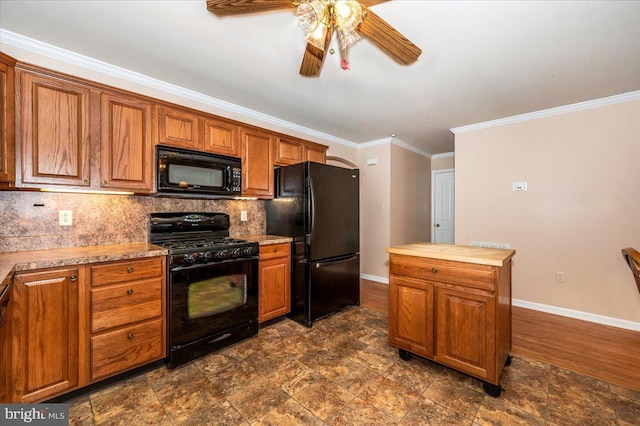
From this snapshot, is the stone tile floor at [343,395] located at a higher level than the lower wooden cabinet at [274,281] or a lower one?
lower

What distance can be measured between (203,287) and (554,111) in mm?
4377

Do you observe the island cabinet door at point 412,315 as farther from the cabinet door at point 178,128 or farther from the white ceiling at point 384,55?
the cabinet door at point 178,128

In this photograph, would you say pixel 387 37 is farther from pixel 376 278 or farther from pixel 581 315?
pixel 376 278

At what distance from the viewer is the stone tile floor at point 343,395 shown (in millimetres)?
1609

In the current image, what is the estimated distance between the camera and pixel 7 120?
5.54 ft

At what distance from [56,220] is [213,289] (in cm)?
132

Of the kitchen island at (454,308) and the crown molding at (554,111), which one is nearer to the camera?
the kitchen island at (454,308)

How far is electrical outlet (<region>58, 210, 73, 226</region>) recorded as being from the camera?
6.88 feet

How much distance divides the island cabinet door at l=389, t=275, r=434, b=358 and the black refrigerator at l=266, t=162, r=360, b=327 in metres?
0.97

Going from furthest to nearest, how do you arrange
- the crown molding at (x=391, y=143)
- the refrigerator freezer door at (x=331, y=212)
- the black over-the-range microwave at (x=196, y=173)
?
the crown molding at (x=391, y=143) → the refrigerator freezer door at (x=331, y=212) → the black over-the-range microwave at (x=196, y=173)

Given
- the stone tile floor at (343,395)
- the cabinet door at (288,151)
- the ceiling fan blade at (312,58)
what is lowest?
the stone tile floor at (343,395)

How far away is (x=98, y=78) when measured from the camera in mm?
2242

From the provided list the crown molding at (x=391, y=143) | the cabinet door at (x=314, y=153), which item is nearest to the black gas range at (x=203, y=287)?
the cabinet door at (x=314, y=153)

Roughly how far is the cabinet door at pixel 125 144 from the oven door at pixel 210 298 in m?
0.86
